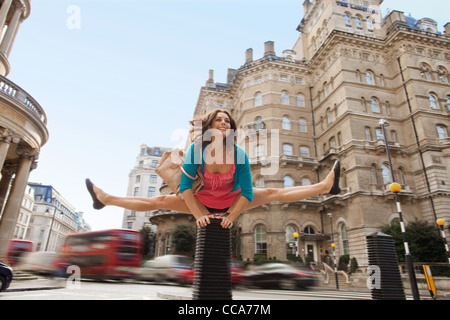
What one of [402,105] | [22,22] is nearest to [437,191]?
[402,105]

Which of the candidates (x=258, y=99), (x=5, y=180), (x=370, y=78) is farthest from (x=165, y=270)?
(x=370, y=78)

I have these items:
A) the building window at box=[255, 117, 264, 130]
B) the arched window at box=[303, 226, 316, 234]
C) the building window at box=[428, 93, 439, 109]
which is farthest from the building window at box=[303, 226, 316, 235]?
the building window at box=[428, 93, 439, 109]

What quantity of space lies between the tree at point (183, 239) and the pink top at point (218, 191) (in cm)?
2702

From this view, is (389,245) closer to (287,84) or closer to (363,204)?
(363,204)

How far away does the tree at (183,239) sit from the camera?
94.8ft

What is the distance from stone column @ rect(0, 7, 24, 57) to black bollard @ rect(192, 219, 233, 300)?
25.1 meters

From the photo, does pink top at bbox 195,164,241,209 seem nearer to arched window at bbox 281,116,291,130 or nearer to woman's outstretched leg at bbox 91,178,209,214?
woman's outstretched leg at bbox 91,178,209,214

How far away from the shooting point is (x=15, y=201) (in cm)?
1540

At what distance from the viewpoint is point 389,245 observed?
5.12 meters

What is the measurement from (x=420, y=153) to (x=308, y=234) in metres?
13.3

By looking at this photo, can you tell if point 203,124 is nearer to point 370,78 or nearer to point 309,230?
point 309,230

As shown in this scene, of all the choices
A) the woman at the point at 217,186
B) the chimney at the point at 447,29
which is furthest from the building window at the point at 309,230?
the chimney at the point at 447,29

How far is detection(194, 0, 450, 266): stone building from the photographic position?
1001 inches

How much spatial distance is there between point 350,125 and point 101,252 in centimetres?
2494
